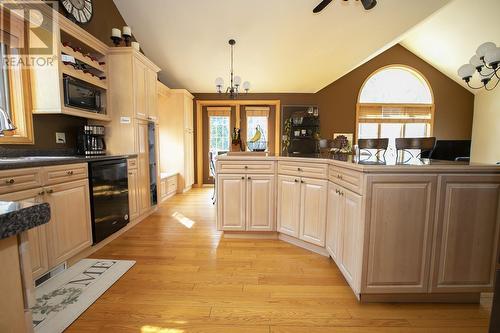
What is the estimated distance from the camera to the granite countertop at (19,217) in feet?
1.34

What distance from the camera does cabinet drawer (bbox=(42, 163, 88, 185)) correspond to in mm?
1795

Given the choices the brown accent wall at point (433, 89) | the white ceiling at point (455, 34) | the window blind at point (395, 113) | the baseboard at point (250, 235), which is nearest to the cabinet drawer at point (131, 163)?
the baseboard at point (250, 235)

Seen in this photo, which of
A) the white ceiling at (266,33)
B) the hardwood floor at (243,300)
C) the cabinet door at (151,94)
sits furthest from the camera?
the white ceiling at (266,33)

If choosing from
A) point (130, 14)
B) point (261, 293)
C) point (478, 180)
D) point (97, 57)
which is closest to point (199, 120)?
point (130, 14)

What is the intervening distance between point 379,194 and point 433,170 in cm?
39

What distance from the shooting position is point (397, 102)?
6.14m

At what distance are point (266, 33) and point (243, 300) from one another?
167 inches

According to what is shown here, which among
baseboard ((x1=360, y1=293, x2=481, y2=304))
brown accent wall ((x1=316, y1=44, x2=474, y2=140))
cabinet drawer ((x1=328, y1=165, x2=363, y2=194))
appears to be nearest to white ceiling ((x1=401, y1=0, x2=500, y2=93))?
brown accent wall ((x1=316, y1=44, x2=474, y2=140))

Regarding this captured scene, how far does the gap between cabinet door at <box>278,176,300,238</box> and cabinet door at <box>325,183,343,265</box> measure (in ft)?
1.20

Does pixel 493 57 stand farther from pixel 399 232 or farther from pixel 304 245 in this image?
pixel 304 245

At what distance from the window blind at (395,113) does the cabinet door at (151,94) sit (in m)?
5.29

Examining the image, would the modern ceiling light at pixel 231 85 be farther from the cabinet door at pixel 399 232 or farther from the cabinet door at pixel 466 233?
the cabinet door at pixel 466 233

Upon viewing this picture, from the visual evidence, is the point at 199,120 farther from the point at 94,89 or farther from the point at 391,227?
the point at 391,227

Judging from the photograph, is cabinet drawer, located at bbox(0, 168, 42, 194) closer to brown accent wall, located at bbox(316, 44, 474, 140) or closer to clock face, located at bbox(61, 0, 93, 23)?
clock face, located at bbox(61, 0, 93, 23)
